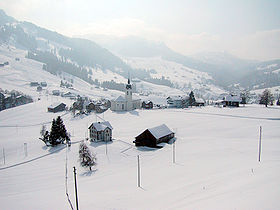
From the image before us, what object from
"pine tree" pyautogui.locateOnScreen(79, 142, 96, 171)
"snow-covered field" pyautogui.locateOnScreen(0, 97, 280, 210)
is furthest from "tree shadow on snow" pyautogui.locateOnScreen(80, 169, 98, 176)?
"pine tree" pyautogui.locateOnScreen(79, 142, 96, 171)

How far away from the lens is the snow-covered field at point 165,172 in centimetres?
1830

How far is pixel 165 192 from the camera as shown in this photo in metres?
21.0

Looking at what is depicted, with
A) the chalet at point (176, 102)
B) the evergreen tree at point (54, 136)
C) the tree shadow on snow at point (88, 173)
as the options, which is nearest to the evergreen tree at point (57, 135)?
the evergreen tree at point (54, 136)

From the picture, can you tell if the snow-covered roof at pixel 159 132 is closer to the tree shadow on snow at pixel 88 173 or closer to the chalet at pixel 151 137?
the chalet at pixel 151 137

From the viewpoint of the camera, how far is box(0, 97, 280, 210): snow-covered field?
18297 mm

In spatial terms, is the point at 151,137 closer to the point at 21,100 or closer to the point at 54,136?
the point at 54,136

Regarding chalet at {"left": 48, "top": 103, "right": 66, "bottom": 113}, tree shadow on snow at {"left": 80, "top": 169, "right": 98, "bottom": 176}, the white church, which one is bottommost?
tree shadow on snow at {"left": 80, "top": 169, "right": 98, "bottom": 176}

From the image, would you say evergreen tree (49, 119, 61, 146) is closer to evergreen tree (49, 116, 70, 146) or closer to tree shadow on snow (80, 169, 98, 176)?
evergreen tree (49, 116, 70, 146)

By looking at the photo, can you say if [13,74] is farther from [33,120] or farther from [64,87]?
[33,120]

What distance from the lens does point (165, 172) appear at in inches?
1096

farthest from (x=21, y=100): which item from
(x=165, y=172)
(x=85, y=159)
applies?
(x=165, y=172)

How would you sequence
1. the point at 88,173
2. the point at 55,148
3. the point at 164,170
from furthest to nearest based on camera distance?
1. the point at 55,148
2. the point at 88,173
3. the point at 164,170

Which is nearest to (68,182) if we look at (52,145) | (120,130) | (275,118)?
(52,145)

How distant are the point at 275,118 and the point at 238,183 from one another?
4675 cm
